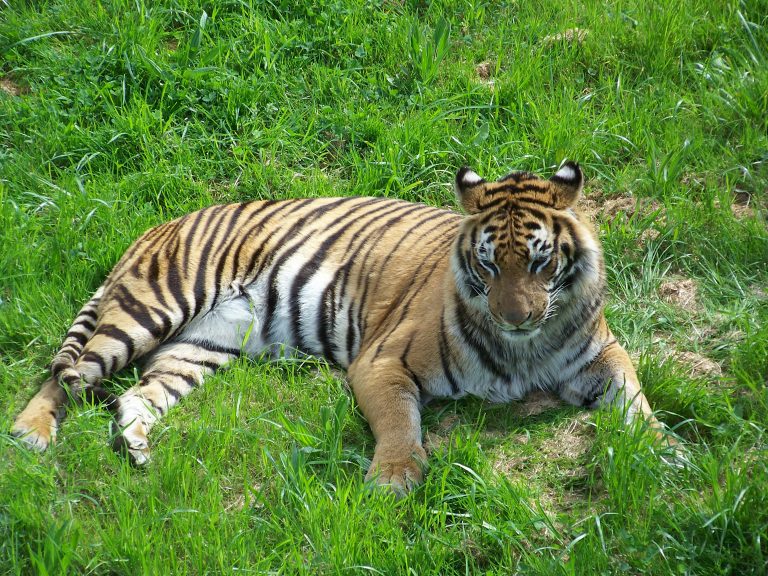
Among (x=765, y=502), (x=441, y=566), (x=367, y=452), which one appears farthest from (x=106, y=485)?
(x=765, y=502)

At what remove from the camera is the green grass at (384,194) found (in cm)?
326

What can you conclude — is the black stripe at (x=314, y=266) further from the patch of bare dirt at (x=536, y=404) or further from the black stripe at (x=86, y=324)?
the patch of bare dirt at (x=536, y=404)

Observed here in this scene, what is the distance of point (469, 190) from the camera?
4070 mm

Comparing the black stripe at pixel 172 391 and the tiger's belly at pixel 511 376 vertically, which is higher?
the tiger's belly at pixel 511 376

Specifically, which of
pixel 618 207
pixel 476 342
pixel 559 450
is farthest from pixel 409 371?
pixel 618 207

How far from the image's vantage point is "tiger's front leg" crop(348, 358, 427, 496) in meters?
3.59

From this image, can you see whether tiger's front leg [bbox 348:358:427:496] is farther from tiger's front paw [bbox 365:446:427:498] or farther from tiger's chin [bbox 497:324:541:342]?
tiger's chin [bbox 497:324:541:342]

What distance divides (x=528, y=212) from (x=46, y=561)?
227 cm

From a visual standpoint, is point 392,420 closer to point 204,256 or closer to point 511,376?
point 511,376

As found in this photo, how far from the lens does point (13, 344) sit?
459cm

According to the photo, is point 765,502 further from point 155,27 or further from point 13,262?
point 155,27

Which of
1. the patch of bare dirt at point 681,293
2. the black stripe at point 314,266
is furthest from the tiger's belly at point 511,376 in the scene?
A: the black stripe at point 314,266

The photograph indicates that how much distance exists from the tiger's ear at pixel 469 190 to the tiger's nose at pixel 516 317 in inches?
21.1

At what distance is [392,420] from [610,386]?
964mm
